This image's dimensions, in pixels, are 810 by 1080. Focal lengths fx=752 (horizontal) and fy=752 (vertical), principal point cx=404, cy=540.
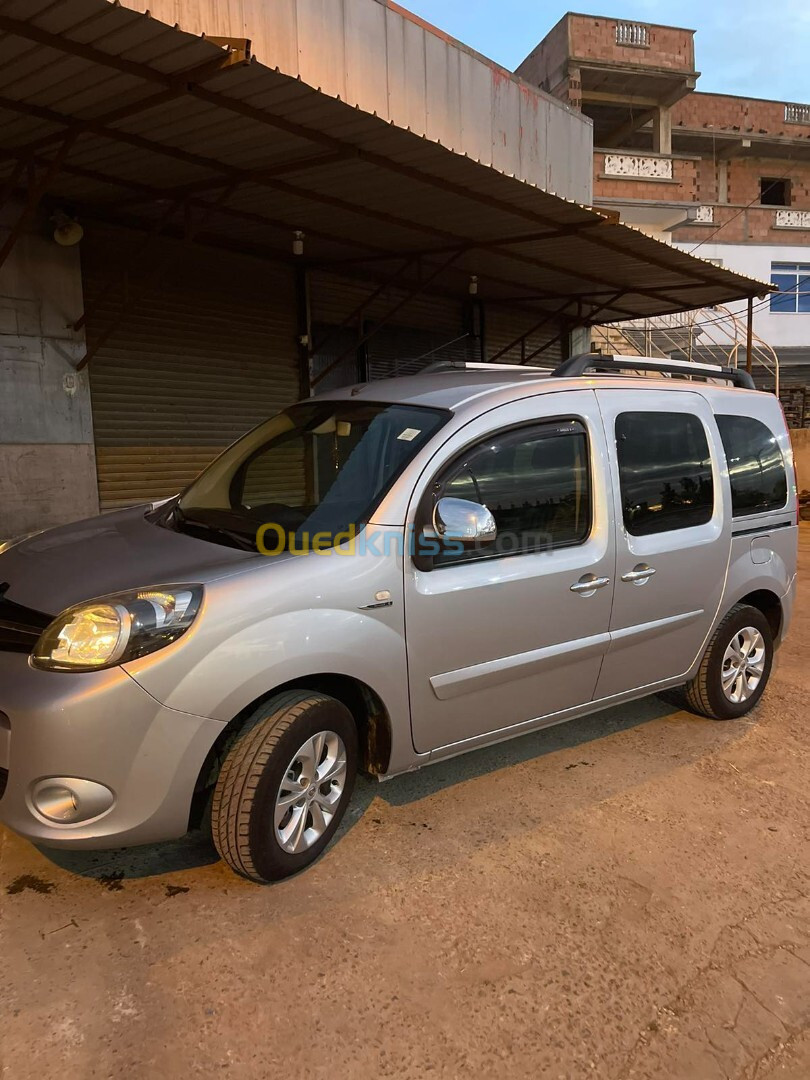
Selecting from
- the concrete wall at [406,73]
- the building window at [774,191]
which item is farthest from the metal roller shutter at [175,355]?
the building window at [774,191]

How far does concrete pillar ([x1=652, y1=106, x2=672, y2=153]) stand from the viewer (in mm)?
23203

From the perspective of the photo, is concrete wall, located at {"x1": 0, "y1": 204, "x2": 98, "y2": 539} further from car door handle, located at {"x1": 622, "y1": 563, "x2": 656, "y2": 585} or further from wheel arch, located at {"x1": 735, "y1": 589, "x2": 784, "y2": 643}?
wheel arch, located at {"x1": 735, "y1": 589, "x2": 784, "y2": 643}

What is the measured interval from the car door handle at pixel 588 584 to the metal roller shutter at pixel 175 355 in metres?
5.24

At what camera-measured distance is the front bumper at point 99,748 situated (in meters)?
2.26

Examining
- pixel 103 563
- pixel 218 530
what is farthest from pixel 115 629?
pixel 218 530

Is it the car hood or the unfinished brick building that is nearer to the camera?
the car hood

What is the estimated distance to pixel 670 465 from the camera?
3703 mm

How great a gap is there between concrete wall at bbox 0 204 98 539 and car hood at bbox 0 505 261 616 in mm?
3891

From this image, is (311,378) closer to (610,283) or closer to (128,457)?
(128,457)

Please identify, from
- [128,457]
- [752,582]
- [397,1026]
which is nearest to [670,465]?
[752,582]

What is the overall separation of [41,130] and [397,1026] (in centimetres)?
568

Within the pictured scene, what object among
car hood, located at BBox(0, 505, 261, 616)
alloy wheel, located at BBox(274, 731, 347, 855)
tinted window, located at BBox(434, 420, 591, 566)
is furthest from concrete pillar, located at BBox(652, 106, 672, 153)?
alloy wheel, located at BBox(274, 731, 347, 855)

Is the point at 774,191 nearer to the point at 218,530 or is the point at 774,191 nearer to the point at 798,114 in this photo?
the point at 798,114

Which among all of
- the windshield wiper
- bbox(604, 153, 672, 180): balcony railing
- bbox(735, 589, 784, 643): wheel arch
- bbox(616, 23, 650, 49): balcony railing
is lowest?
bbox(735, 589, 784, 643): wheel arch
